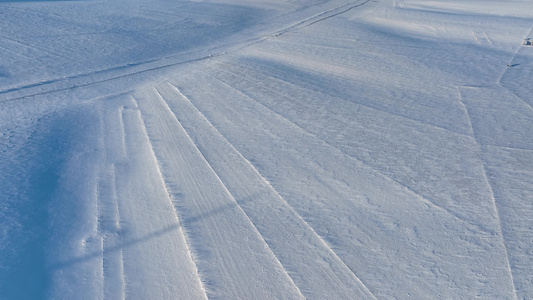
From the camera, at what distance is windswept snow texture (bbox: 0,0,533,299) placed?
4.38 meters

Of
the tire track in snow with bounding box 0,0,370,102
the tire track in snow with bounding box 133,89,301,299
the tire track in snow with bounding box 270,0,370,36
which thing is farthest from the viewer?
the tire track in snow with bounding box 270,0,370,36

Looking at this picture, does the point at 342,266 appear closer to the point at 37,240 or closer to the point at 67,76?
the point at 37,240

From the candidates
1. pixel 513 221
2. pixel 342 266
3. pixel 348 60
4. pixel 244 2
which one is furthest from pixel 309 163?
pixel 244 2

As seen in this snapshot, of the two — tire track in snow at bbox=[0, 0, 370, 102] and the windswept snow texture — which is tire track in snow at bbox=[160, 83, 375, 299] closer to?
the windswept snow texture

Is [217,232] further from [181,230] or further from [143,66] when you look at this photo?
[143,66]

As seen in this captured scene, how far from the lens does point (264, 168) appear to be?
600 centimetres

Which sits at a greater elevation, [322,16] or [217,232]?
[217,232]

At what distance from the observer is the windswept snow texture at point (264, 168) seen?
4379mm

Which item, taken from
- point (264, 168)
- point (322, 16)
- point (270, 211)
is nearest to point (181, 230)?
point (270, 211)

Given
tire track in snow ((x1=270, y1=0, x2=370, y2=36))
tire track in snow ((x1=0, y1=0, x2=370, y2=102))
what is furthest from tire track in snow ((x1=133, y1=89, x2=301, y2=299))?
tire track in snow ((x1=270, y1=0, x2=370, y2=36))

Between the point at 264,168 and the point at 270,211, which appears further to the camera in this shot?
the point at 264,168

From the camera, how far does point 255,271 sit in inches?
173

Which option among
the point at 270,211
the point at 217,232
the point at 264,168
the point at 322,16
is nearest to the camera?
the point at 217,232

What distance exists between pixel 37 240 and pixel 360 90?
→ 18.4 feet
